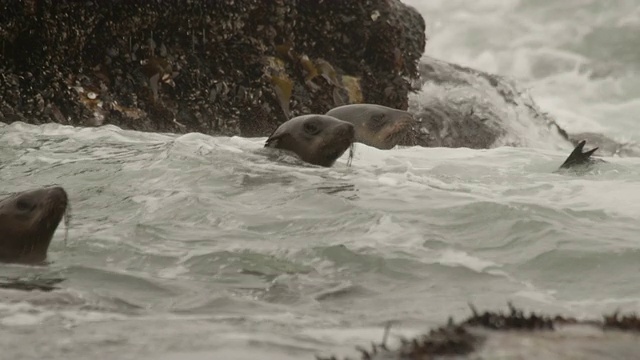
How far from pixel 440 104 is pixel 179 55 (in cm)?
650

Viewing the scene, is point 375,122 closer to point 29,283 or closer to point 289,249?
point 289,249

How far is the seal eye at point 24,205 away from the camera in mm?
5008

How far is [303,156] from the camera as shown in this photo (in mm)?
8398

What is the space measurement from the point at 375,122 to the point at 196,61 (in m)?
3.28

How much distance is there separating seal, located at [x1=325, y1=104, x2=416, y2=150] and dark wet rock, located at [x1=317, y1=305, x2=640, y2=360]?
7.68 meters

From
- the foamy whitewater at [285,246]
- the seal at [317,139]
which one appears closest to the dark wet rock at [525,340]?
the foamy whitewater at [285,246]

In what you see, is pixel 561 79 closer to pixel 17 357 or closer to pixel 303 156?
pixel 303 156

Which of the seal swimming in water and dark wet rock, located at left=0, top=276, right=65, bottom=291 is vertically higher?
the seal swimming in water

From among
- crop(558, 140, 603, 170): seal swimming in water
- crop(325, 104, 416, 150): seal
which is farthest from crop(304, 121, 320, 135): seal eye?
crop(558, 140, 603, 170): seal swimming in water

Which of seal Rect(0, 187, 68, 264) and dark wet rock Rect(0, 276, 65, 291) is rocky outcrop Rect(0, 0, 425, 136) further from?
dark wet rock Rect(0, 276, 65, 291)

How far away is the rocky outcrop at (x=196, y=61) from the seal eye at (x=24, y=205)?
586cm

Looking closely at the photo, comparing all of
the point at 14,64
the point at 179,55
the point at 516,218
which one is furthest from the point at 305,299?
the point at 179,55

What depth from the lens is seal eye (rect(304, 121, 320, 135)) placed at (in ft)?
27.8

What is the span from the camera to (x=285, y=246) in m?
5.20
